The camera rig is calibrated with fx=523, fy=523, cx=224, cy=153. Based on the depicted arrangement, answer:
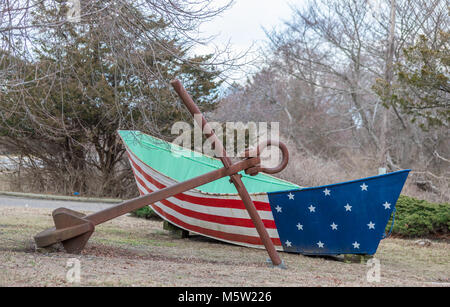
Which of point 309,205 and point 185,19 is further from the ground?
Result: point 185,19

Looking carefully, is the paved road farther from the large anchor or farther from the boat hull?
the large anchor

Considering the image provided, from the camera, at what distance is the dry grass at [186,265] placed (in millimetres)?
3871

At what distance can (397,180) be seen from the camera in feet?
18.1

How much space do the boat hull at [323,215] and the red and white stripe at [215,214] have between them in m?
0.01

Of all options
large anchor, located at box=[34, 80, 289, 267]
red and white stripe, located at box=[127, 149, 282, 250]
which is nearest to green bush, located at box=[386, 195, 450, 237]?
red and white stripe, located at box=[127, 149, 282, 250]

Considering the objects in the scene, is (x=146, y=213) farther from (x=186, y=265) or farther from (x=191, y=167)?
(x=186, y=265)

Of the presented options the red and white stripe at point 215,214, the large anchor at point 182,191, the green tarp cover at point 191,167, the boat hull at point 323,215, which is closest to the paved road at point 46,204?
the green tarp cover at point 191,167

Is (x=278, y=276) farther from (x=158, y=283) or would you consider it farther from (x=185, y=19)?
(x=185, y=19)

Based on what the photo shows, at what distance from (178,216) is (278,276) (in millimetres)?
3910

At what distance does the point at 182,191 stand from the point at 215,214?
241 centimetres

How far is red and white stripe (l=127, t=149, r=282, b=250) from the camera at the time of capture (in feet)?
21.4

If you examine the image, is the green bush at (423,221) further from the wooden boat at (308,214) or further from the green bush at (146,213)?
the green bush at (146,213)

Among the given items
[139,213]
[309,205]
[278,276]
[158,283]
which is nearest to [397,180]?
[309,205]

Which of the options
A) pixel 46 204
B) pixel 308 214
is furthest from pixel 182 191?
pixel 46 204
